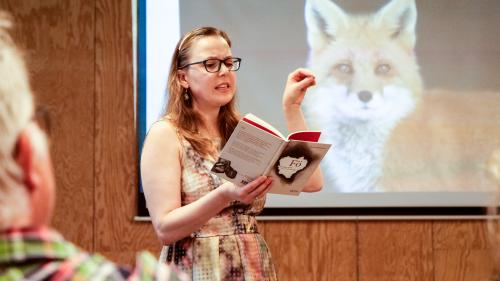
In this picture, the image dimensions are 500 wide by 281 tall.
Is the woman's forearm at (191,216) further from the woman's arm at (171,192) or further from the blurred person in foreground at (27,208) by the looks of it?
the blurred person in foreground at (27,208)

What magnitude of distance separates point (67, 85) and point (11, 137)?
315 cm

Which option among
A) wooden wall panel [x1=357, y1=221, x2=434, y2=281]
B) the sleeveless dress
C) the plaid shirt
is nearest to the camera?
the plaid shirt

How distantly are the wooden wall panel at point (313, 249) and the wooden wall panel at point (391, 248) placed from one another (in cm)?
6

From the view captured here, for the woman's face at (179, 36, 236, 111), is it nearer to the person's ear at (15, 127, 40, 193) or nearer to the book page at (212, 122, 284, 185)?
the book page at (212, 122, 284, 185)

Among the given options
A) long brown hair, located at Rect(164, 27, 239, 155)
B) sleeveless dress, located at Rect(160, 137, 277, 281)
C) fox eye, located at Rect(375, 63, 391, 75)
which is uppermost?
fox eye, located at Rect(375, 63, 391, 75)

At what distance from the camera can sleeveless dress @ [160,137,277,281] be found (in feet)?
6.81

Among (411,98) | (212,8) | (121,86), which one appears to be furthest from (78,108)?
(411,98)

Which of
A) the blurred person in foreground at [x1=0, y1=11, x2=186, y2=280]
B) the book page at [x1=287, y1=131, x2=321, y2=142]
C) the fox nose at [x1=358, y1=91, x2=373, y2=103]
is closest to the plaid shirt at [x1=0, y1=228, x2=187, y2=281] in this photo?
the blurred person in foreground at [x1=0, y1=11, x2=186, y2=280]

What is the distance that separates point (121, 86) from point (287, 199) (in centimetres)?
105

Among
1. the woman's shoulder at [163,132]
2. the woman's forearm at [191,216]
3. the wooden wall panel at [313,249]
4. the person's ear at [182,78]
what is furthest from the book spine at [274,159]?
the wooden wall panel at [313,249]

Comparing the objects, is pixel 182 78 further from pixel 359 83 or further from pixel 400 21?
pixel 400 21

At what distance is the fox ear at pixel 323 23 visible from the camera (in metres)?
3.84

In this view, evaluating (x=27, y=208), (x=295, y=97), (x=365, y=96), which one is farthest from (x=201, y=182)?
(x=365, y=96)

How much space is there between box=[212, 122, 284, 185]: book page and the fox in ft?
5.87
